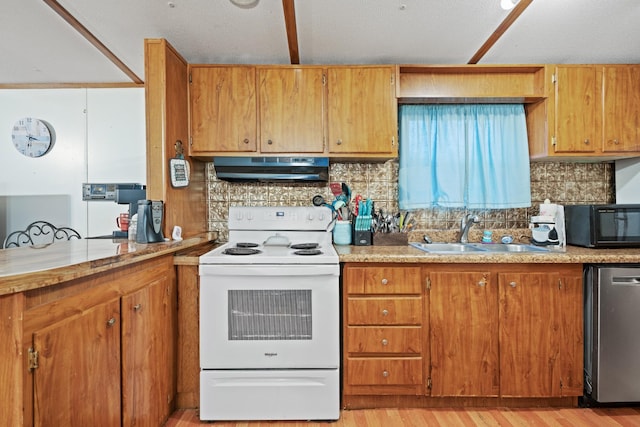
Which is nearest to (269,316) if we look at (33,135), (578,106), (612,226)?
(612,226)

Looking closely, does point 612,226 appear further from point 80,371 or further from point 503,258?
point 80,371

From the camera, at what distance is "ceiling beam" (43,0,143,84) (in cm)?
178

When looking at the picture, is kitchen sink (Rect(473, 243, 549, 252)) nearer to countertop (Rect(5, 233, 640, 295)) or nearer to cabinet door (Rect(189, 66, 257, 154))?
countertop (Rect(5, 233, 640, 295))

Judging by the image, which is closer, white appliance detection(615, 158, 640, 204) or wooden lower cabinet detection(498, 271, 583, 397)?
wooden lower cabinet detection(498, 271, 583, 397)

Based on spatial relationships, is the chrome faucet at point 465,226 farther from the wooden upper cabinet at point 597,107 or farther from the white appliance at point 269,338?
the white appliance at point 269,338

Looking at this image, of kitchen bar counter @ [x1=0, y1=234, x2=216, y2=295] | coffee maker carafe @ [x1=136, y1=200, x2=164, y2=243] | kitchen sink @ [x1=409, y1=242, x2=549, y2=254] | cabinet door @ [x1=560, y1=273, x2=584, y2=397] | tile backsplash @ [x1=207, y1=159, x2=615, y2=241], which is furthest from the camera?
tile backsplash @ [x1=207, y1=159, x2=615, y2=241]

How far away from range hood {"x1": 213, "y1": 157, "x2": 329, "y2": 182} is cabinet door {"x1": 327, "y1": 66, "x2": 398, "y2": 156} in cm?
18

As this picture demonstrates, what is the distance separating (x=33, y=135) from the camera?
9.27 feet

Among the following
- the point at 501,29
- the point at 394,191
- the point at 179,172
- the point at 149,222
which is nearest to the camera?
the point at 149,222

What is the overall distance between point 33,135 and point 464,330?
138 inches

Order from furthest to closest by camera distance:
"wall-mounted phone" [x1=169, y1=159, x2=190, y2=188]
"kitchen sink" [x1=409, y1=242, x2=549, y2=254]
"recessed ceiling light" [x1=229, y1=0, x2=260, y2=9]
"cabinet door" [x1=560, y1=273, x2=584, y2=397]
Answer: "kitchen sink" [x1=409, y1=242, x2=549, y2=254], "wall-mounted phone" [x1=169, y1=159, x2=190, y2=188], "cabinet door" [x1=560, y1=273, x2=584, y2=397], "recessed ceiling light" [x1=229, y1=0, x2=260, y2=9]

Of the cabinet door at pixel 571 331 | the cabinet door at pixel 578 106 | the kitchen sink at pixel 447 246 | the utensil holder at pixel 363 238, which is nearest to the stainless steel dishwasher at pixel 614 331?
the cabinet door at pixel 571 331

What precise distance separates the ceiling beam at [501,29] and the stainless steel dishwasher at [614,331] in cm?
142

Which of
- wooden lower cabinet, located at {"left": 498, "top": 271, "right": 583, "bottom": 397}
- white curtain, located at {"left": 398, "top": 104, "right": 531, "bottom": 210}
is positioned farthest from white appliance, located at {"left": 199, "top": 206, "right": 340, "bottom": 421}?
white curtain, located at {"left": 398, "top": 104, "right": 531, "bottom": 210}
